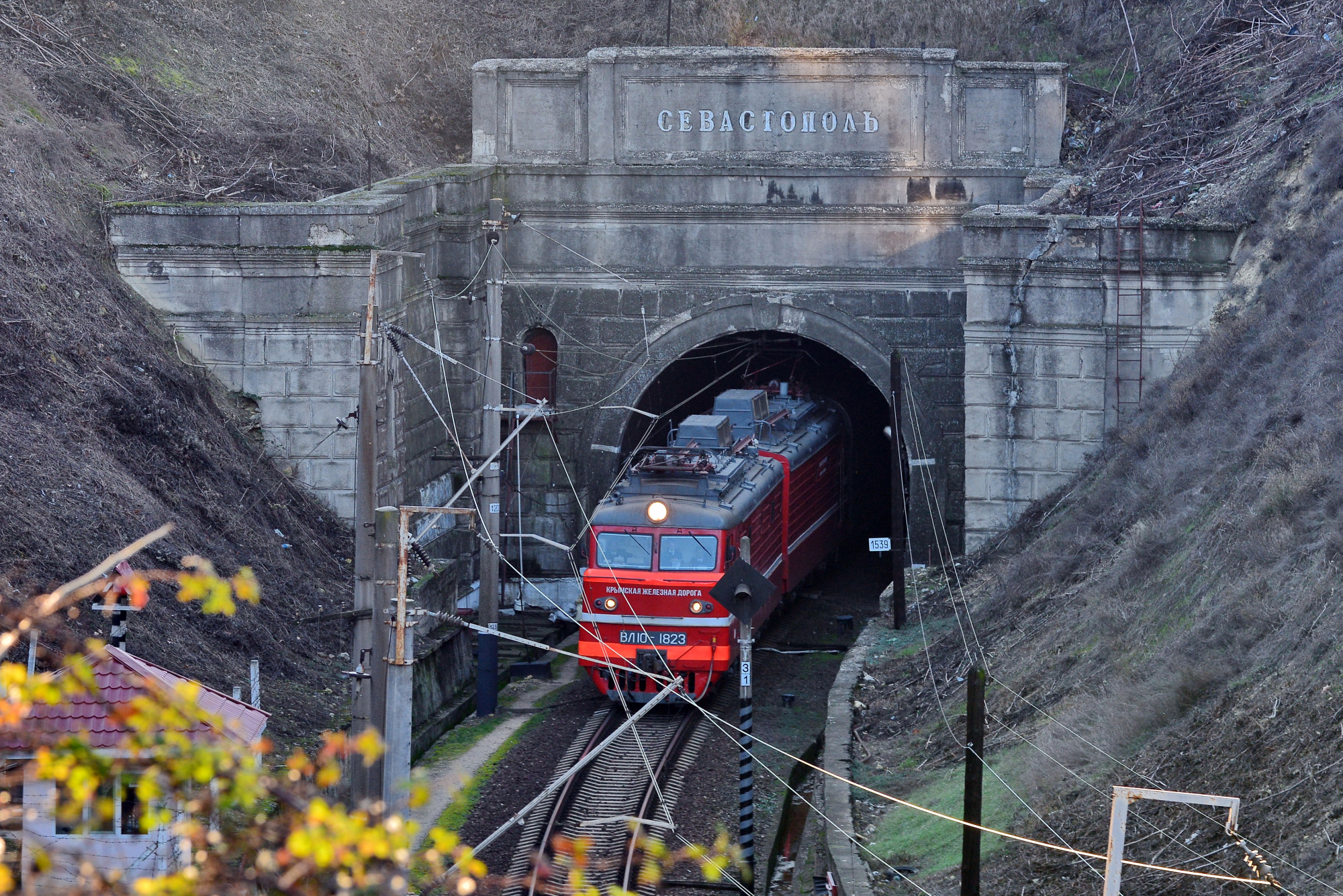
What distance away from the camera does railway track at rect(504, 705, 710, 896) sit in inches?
601

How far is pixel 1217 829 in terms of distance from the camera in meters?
10.8

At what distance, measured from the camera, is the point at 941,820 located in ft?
46.4

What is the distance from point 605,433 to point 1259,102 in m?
11.8

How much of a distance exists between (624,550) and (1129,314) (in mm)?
7901

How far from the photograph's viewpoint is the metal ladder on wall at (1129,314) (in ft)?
72.9

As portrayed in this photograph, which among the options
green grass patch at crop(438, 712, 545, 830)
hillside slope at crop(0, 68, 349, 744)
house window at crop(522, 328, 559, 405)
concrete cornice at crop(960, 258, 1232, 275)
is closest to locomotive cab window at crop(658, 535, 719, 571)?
green grass patch at crop(438, 712, 545, 830)

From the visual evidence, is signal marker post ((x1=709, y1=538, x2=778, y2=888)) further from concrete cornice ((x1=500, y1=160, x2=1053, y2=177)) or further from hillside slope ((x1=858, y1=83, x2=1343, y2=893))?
concrete cornice ((x1=500, y1=160, x2=1053, y2=177))

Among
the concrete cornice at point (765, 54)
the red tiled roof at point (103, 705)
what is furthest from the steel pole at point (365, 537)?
the concrete cornice at point (765, 54)

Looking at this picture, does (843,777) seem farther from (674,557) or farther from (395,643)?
(395,643)

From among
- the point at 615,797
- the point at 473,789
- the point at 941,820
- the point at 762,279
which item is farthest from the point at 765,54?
the point at 941,820

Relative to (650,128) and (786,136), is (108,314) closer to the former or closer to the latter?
(650,128)

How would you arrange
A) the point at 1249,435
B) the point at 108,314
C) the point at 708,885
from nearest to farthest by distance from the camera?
the point at 708,885
the point at 1249,435
the point at 108,314

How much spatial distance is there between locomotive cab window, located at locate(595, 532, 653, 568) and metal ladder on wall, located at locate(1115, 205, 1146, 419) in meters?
7.24

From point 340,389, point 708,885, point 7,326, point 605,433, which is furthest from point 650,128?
point 708,885
